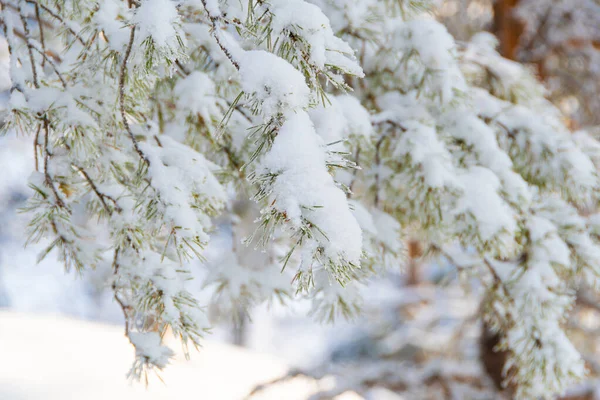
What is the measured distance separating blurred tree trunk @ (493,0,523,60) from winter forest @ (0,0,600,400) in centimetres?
124

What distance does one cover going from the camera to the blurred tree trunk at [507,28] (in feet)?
10.8

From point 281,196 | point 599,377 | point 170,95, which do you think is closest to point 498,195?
point 281,196

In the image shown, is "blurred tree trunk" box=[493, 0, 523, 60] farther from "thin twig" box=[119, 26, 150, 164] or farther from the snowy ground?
"thin twig" box=[119, 26, 150, 164]

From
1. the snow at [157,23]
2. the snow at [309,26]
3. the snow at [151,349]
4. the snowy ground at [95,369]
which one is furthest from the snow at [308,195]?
the snowy ground at [95,369]

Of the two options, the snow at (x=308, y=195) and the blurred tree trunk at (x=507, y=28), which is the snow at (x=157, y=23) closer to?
the snow at (x=308, y=195)

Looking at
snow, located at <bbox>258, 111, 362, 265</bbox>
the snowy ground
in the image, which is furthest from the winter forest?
the snowy ground

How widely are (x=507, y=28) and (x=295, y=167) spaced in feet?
10.8

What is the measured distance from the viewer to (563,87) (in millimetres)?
3750

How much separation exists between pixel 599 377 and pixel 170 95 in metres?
3.82

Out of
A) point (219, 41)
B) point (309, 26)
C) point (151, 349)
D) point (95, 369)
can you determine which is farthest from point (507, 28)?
point (95, 369)

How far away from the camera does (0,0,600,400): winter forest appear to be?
0.87m

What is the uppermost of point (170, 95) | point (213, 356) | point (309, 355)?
point (170, 95)

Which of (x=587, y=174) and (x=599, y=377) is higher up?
(x=587, y=174)

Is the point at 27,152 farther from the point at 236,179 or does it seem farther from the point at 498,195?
the point at 498,195
